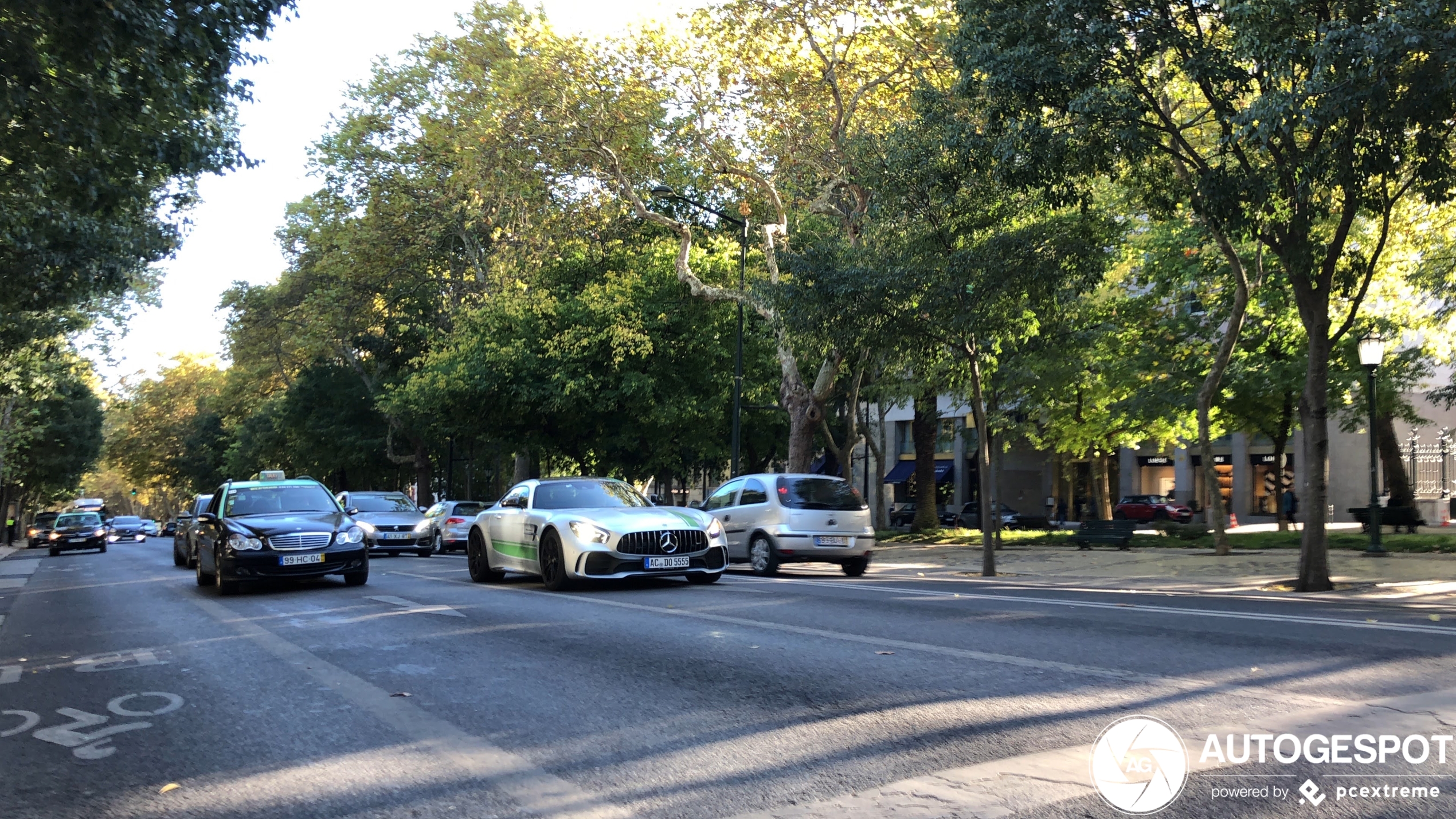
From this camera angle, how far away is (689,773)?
492 cm

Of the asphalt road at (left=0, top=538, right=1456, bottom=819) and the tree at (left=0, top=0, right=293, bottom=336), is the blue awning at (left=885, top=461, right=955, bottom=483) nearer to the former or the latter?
the tree at (left=0, top=0, right=293, bottom=336)

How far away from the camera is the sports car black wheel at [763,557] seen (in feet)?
57.9

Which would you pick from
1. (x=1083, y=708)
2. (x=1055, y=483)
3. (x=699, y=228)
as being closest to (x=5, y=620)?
(x=1083, y=708)

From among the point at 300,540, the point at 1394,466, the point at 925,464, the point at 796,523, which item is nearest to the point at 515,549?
the point at 300,540

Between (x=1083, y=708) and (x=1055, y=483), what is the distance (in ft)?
168

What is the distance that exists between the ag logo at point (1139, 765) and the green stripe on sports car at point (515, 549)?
9.73 meters

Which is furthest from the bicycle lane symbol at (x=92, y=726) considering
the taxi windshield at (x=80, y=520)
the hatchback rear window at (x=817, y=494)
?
the taxi windshield at (x=80, y=520)

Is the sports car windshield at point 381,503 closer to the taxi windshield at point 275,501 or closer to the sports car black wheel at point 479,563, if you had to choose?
the taxi windshield at point 275,501

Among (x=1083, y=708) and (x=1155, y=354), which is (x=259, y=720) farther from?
(x=1155, y=354)

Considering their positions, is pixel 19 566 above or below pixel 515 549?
below

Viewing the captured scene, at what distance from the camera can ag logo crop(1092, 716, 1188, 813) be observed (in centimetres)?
445

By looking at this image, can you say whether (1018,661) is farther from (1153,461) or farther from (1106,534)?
(1153,461)

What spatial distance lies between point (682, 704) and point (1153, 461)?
160 ft

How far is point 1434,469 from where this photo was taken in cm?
3491
